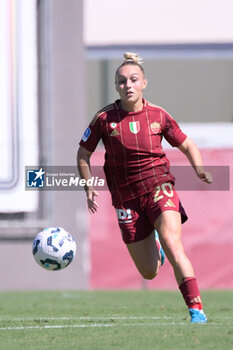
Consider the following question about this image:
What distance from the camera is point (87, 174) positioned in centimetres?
769

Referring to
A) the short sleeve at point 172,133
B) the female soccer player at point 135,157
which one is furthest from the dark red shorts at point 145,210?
the short sleeve at point 172,133

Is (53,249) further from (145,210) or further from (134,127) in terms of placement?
(134,127)

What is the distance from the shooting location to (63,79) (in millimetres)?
17031

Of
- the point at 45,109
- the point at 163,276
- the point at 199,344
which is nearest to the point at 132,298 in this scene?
the point at 163,276

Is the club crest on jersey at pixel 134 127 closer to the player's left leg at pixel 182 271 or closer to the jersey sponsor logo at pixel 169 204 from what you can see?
the jersey sponsor logo at pixel 169 204

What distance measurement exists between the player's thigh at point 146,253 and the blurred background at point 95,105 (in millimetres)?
7612

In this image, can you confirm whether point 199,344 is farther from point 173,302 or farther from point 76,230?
point 76,230

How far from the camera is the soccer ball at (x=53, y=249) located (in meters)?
8.02

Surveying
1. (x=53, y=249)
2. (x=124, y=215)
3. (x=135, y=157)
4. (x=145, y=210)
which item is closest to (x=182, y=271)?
(x=145, y=210)

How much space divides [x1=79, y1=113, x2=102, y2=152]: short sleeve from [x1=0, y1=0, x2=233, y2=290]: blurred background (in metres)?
7.94

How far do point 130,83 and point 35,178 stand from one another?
952 centimetres

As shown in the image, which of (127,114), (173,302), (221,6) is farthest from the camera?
(221,6)

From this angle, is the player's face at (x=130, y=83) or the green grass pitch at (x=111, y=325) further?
the player's face at (x=130, y=83)

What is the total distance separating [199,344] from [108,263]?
33.1 ft
